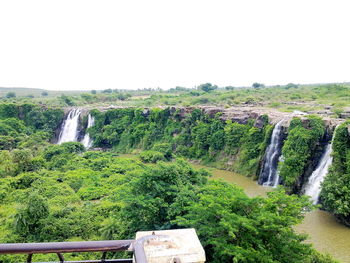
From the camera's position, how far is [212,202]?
7301mm

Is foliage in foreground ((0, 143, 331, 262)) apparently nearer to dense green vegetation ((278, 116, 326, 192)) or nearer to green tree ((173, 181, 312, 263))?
green tree ((173, 181, 312, 263))

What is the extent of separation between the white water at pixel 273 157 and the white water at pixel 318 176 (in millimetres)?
2866

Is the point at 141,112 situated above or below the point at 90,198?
above

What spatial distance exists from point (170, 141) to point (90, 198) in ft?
51.8

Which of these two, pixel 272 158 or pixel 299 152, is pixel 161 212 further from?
pixel 272 158

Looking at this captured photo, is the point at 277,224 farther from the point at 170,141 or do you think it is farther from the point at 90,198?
the point at 170,141

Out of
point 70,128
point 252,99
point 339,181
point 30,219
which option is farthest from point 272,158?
point 70,128


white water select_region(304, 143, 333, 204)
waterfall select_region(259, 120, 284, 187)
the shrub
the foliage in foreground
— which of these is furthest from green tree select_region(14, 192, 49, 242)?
the shrub

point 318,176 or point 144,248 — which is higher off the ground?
point 144,248

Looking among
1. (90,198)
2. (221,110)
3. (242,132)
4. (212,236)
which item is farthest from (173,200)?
(221,110)

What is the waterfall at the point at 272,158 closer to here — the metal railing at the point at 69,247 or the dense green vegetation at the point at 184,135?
the dense green vegetation at the point at 184,135

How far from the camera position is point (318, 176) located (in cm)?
1627

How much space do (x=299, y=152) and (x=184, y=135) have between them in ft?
45.2

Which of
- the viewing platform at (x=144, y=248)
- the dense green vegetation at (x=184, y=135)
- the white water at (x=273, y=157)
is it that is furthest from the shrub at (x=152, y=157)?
the viewing platform at (x=144, y=248)
